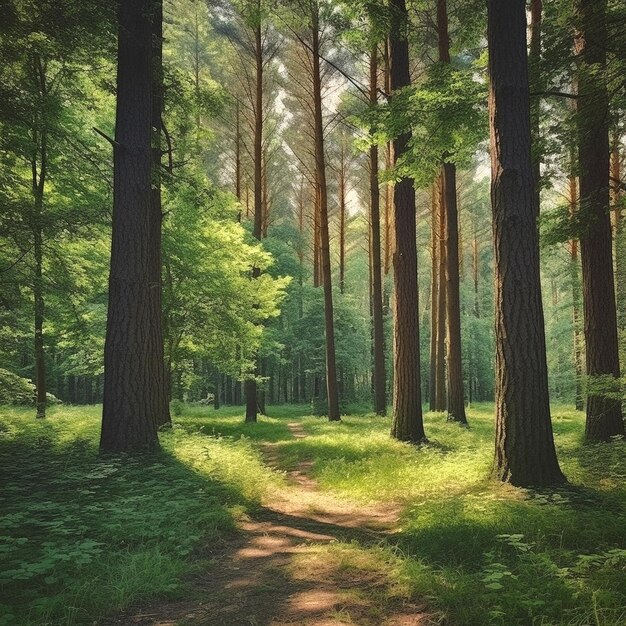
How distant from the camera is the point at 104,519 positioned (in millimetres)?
4719

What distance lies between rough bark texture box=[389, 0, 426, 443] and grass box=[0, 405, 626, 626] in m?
2.06

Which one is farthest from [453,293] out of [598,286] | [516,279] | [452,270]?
[516,279]

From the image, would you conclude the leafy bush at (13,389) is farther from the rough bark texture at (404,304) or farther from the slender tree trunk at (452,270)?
the slender tree trunk at (452,270)

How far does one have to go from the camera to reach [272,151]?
73.7 feet

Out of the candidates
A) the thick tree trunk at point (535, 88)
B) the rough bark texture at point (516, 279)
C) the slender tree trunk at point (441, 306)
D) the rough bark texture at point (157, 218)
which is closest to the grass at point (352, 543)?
the rough bark texture at point (516, 279)

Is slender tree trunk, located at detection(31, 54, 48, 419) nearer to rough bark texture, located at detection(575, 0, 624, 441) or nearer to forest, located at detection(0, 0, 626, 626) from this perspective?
forest, located at detection(0, 0, 626, 626)

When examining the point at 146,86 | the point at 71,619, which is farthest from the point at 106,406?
the point at 146,86

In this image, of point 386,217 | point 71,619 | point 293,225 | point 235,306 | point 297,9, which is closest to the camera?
point 71,619

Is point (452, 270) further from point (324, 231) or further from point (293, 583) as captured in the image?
point (293, 583)

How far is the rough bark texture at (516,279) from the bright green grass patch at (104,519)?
3475 millimetres

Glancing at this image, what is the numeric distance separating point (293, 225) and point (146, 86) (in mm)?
24715

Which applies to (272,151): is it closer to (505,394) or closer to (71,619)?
(505,394)

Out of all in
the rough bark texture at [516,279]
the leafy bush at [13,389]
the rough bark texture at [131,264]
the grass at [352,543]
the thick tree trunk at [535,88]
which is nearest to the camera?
the grass at [352,543]

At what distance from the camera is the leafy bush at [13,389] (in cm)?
851
